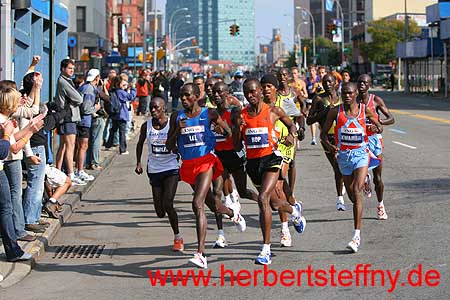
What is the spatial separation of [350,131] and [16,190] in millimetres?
3769

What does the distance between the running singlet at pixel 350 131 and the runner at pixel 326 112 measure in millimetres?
985

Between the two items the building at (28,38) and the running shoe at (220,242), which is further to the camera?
the building at (28,38)

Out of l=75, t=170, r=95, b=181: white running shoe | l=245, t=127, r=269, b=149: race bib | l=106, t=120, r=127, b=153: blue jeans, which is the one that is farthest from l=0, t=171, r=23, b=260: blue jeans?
l=106, t=120, r=127, b=153: blue jeans

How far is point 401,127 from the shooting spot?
2809 centimetres

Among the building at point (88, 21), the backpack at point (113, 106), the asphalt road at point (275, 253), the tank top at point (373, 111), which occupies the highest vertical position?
the building at point (88, 21)

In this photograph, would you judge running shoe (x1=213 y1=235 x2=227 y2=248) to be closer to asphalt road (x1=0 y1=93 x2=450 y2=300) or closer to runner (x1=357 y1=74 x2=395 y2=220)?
asphalt road (x1=0 y1=93 x2=450 y2=300)

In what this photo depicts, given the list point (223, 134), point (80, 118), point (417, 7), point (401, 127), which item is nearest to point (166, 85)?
point (401, 127)

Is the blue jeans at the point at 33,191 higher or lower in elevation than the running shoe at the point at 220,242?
higher

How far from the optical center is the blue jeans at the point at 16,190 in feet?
30.0

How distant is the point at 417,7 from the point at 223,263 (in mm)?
118585

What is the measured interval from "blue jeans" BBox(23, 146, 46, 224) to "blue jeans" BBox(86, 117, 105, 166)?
6502 millimetres

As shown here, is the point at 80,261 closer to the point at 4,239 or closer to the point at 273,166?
the point at 4,239

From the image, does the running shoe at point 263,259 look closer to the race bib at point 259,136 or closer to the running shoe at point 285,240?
the running shoe at point 285,240

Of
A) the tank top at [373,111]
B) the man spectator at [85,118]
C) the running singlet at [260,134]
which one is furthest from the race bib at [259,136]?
the man spectator at [85,118]
